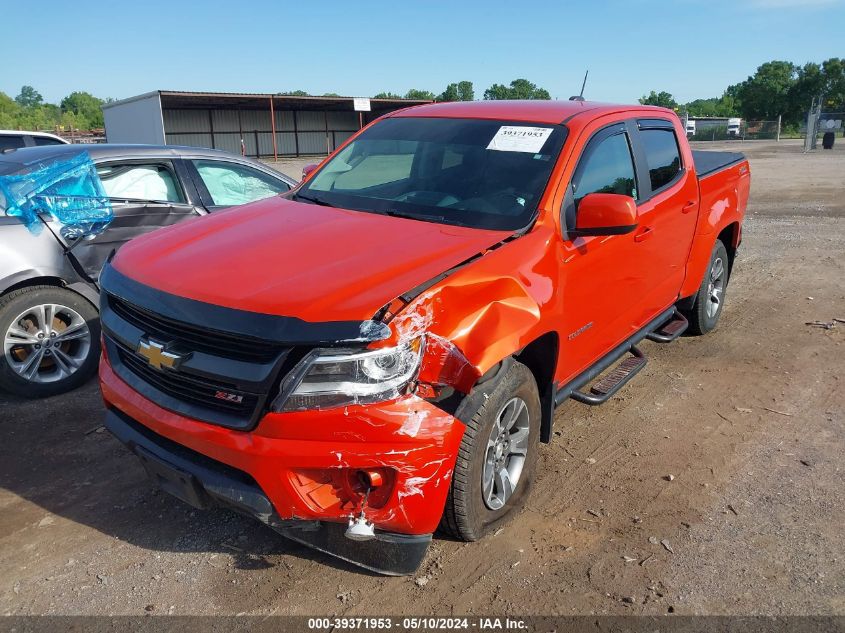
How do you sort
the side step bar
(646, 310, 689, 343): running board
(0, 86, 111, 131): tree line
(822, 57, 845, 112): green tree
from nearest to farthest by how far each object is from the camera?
1. the side step bar
2. (646, 310, 689, 343): running board
3. (0, 86, 111, 131): tree line
4. (822, 57, 845, 112): green tree

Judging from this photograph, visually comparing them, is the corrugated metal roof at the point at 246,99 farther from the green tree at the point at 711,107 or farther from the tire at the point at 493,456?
the green tree at the point at 711,107

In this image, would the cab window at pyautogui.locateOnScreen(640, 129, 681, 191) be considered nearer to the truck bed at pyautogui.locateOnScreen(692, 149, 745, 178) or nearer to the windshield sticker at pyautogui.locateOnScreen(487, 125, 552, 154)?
the truck bed at pyautogui.locateOnScreen(692, 149, 745, 178)

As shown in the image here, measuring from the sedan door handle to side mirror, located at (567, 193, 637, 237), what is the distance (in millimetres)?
753

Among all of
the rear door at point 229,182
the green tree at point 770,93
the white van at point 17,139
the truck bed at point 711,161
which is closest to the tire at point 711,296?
the truck bed at point 711,161

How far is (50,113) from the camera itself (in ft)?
359

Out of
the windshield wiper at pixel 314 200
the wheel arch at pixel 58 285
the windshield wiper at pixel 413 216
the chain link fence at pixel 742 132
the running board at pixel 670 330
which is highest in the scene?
the chain link fence at pixel 742 132

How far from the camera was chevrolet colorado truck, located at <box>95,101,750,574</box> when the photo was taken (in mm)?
2365

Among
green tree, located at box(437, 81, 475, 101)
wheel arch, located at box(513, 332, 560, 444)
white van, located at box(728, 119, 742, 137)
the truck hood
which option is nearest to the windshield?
the truck hood

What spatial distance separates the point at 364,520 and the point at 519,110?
8.67ft

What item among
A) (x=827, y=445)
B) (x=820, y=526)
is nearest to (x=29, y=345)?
(x=820, y=526)

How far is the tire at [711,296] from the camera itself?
222 inches

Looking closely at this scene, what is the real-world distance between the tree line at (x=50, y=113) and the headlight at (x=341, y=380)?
42.3 m

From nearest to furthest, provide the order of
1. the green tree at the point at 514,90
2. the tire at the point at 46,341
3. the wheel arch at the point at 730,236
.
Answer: the tire at the point at 46,341, the wheel arch at the point at 730,236, the green tree at the point at 514,90

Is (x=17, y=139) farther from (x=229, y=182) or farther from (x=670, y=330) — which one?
(x=670, y=330)
